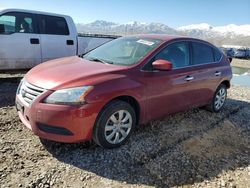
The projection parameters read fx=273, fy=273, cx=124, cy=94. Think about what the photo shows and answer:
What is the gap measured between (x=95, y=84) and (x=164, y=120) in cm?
225

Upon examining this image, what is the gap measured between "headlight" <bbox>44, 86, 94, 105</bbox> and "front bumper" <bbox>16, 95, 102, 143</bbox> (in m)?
0.06

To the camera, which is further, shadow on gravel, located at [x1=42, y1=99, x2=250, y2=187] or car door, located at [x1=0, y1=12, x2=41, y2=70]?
car door, located at [x1=0, y1=12, x2=41, y2=70]

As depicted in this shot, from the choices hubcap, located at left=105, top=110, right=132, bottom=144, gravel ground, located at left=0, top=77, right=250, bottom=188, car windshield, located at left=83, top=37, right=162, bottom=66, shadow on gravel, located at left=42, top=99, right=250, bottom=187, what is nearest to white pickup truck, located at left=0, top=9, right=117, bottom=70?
gravel ground, located at left=0, top=77, right=250, bottom=188

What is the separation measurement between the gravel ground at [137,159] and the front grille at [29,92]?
0.73 metres

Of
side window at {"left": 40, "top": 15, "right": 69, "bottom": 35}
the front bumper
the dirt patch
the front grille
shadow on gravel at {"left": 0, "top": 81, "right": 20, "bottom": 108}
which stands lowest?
the dirt patch

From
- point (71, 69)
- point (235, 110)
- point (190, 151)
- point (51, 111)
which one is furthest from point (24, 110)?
point (235, 110)

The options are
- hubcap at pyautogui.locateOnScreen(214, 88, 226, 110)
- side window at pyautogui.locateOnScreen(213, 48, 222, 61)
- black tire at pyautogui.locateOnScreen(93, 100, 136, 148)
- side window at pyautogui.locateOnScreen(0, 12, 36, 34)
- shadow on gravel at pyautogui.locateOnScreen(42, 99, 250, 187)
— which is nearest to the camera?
shadow on gravel at pyautogui.locateOnScreen(42, 99, 250, 187)

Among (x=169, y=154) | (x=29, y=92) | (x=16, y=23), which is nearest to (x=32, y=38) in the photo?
(x=16, y=23)

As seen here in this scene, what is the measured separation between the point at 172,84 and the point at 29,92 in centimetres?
231

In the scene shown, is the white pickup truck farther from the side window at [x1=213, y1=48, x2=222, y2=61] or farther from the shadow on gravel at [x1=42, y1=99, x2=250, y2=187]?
the side window at [x1=213, y1=48, x2=222, y2=61]

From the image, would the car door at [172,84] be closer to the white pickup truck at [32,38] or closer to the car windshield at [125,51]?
the car windshield at [125,51]

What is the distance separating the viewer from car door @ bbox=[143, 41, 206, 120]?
4324 mm

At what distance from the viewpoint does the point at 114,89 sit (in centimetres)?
375

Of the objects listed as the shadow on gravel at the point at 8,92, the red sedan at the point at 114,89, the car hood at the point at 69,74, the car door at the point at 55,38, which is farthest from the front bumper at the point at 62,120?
the car door at the point at 55,38
